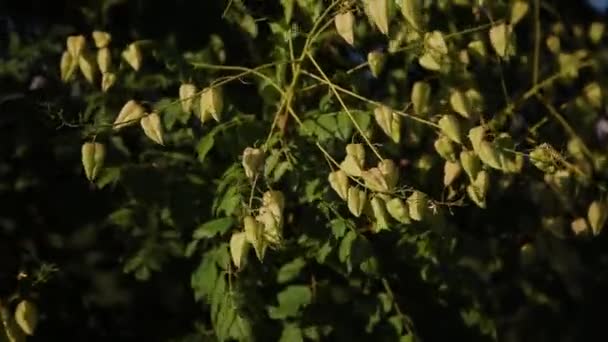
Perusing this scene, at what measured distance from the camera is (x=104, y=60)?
96.8 inches

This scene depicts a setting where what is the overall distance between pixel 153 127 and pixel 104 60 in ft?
0.89

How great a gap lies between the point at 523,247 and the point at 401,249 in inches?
14.6

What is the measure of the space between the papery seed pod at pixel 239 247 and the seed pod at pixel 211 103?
20 cm

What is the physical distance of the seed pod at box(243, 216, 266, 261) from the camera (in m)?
2.10

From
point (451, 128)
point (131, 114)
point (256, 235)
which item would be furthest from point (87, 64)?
point (451, 128)

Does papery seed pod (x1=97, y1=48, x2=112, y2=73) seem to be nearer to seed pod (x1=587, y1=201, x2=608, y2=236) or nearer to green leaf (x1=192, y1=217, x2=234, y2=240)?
green leaf (x1=192, y1=217, x2=234, y2=240)

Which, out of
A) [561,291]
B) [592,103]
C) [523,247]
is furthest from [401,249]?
[561,291]

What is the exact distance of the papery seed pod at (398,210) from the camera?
2121 millimetres

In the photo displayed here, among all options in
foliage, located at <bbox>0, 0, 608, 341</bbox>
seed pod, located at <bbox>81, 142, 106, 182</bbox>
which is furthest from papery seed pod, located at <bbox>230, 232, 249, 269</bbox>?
seed pod, located at <bbox>81, 142, 106, 182</bbox>

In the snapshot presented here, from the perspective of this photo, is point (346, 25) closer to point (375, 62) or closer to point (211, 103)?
point (375, 62)

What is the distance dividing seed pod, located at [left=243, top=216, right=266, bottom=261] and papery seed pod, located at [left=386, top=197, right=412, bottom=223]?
7.6 inches

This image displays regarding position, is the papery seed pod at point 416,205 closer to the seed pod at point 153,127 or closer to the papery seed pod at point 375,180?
the papery seed pod at point 375,180

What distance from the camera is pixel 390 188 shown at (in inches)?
83.6

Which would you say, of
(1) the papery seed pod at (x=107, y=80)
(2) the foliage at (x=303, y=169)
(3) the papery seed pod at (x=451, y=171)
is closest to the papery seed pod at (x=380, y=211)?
(2) the foliage at (x=303, y=169)
